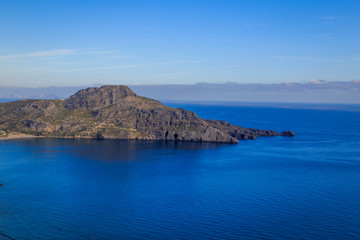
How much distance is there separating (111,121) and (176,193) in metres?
106

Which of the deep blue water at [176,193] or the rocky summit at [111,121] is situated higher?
the rocky summit at [111,121]

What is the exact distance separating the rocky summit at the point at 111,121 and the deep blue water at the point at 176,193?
86.6 feet

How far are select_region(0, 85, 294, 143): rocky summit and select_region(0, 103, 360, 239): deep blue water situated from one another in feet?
86.6

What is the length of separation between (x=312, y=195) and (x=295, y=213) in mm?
15321

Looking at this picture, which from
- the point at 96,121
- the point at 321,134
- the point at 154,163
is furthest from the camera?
the point at 321,134

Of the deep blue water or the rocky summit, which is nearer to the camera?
the deep blue water

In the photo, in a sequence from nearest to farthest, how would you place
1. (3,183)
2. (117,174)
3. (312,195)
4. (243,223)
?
(243,223) < (312,195) < (3,183) < (117,174)

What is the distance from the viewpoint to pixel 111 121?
173250 mm

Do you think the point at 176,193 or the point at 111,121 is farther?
the point at 111,121

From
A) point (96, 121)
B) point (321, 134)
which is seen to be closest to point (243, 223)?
point (96, 121)

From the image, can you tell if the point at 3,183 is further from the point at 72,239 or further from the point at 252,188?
the point at 252,188

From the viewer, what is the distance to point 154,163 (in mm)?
110062

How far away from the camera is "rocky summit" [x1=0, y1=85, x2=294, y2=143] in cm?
16325

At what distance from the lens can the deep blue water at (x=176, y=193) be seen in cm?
5494
